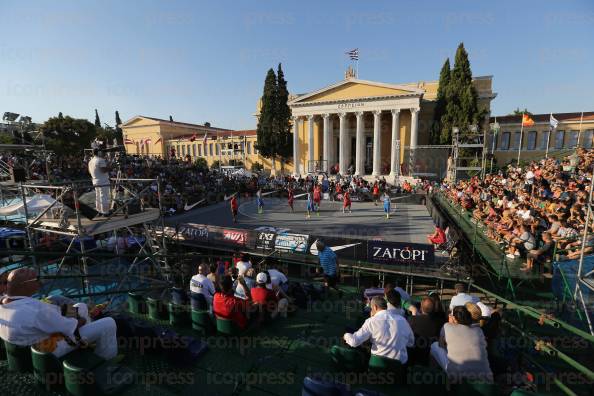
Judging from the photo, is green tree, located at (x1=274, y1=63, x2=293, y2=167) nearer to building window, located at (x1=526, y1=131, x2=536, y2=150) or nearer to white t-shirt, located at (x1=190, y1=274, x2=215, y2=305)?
building window, located at (x1=526, y1=131, x2=536, y2=150)

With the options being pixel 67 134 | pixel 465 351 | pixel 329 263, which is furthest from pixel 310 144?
pixel 465 351

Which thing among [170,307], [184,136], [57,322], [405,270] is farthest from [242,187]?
[184,136]

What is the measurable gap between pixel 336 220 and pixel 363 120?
3031cm

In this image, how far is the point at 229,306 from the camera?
4855 millimetres

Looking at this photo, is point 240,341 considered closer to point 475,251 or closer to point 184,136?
point 475,251

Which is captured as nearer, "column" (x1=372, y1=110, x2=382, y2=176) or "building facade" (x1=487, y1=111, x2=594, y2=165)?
"building facade" (x1=487, y1=111, x2=594, y2=165)

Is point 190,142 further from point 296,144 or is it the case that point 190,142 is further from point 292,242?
point 292,242

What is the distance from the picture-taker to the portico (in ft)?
140

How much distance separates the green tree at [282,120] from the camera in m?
50.9

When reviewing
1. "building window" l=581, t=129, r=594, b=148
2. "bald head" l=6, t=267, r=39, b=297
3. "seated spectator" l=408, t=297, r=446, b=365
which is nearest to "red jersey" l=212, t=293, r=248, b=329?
"bald head" l=6, t=267, r=39, b=297

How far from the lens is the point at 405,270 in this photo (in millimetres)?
10469

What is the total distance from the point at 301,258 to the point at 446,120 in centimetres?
3855

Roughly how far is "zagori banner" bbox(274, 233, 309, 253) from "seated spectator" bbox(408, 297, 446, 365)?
26.2ft

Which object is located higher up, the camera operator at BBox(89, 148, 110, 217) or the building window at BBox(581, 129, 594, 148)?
the building window at BBox(581, 129, 594, 148)
